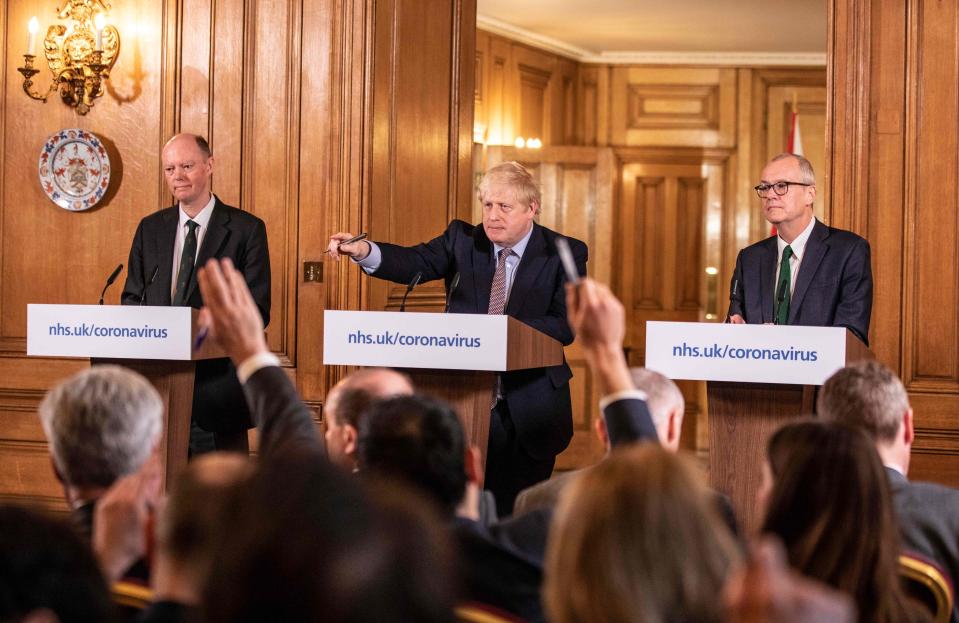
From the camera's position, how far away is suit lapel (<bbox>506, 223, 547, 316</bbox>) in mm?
4371

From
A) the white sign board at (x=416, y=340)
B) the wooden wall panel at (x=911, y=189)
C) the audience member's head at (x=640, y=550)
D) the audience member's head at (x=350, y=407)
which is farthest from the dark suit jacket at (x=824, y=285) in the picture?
the audience member's head at (x=640, y=550)

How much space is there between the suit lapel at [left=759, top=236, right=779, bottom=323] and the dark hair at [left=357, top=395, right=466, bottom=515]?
2.60m

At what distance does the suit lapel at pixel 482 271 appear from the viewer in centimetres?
443

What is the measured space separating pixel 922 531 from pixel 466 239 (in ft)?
8.22

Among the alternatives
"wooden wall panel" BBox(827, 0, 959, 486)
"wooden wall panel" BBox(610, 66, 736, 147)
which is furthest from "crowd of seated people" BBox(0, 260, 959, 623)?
"wooden wall panel" BBox(610, 66, 736, 147)

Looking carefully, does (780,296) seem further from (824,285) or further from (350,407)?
(350,407)

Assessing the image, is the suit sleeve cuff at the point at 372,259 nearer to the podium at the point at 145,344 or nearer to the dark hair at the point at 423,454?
the podium at the point at 145,344

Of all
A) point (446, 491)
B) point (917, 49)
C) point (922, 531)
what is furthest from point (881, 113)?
point (446, 491)

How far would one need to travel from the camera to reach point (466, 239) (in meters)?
4.54

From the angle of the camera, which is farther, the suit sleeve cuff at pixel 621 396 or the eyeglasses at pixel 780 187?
the eyeglasses at pixel 780 187

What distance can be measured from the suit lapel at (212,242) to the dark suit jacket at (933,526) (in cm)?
304

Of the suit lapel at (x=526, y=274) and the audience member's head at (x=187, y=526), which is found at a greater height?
the suit lapel at (x=526, y=274)

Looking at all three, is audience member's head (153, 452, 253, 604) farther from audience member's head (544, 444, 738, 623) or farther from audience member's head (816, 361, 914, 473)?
audience member's head (816, 361, 914, 473)

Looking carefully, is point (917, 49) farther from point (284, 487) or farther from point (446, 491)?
point (284, 487)
